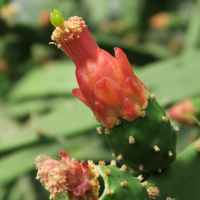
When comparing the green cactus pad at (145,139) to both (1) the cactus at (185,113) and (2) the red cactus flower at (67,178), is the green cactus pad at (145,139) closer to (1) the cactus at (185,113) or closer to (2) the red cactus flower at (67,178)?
(2) the red cactus flower at (67,178)

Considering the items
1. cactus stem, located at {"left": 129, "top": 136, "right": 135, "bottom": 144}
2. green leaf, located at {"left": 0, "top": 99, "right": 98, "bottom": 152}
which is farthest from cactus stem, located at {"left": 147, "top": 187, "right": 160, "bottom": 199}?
green leaf, located at {"left": 0, "top": 99, "right": 98, "bottom": 152}

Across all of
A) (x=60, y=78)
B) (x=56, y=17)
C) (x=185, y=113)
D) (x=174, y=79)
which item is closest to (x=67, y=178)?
(x=56, y=17)

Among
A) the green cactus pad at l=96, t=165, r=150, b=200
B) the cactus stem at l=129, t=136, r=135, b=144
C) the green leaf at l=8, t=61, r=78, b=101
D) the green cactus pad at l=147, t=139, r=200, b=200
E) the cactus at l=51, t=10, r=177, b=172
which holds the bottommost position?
the green leaf at l=8, t=61, r=78, b=101

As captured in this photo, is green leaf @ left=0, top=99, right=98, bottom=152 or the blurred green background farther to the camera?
the blurred green background

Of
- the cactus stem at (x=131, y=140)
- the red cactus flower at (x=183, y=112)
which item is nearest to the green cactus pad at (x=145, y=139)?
the cactus stem at (x=131, y=140)

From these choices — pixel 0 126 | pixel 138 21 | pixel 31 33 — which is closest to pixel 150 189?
pixel 0 126

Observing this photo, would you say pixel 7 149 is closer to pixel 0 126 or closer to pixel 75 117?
pixel 75 117

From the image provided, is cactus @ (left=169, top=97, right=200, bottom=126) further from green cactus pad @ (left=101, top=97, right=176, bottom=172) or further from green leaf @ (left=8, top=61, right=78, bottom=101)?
green leaf @ (left=8, top=61, right=78, bottom=101)
